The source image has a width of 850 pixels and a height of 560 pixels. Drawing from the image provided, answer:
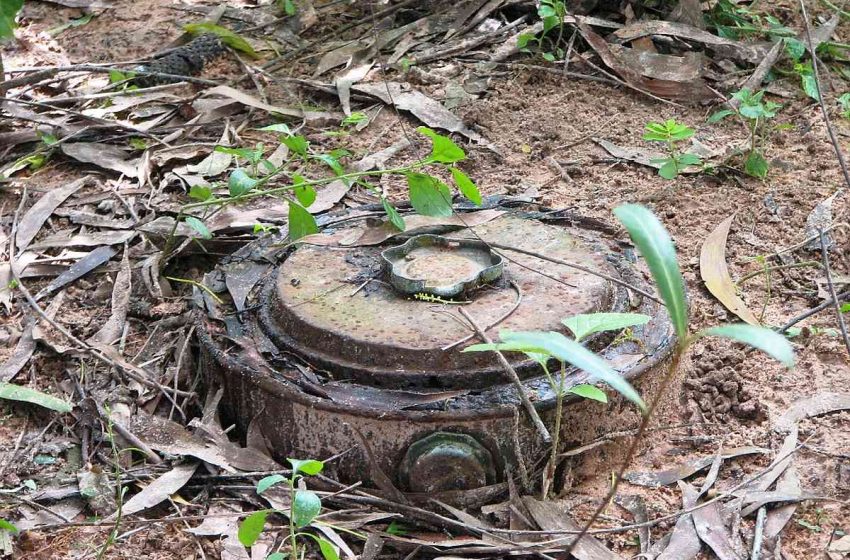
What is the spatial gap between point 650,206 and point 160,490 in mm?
1807

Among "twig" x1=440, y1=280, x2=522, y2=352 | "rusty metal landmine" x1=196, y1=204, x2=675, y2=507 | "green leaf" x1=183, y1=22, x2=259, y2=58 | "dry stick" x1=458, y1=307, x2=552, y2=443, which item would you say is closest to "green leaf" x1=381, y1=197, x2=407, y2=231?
"rusty metal landmine" x1=196, y1=204, x2=675, y2=507

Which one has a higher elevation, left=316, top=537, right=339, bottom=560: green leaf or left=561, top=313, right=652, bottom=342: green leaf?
left=561, top=313, right=652, bottom=342: green leaf

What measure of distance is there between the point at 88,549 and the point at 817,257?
2.14 metres

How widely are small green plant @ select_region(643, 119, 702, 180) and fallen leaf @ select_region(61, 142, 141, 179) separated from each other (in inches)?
68.3

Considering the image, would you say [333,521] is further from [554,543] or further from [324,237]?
[324,237]

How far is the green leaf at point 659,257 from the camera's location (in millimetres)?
1234

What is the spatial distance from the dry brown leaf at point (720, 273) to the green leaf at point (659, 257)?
5.07 feet

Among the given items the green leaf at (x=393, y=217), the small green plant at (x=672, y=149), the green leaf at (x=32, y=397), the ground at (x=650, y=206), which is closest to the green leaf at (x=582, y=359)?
the ground at (x=650, y=206)

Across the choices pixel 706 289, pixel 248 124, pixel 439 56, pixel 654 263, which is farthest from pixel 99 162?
pixel 654 263

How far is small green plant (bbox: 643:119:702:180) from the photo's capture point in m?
3.07

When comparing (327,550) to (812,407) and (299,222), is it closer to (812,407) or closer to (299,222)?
(299,222)

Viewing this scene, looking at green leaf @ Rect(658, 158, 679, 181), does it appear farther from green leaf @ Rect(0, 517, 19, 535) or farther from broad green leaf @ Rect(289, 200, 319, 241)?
green leaf @ Rect(0, 517, 19, 535)

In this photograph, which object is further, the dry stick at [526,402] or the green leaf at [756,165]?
the green leaf at [756,165]

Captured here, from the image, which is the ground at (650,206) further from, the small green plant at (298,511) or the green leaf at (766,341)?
the green leaf at (766,341)
